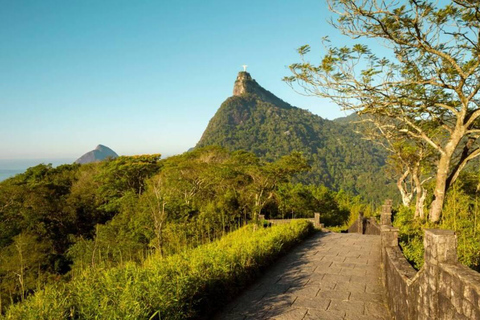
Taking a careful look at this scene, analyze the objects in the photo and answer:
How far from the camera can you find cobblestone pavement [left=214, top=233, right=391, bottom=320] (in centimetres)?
388

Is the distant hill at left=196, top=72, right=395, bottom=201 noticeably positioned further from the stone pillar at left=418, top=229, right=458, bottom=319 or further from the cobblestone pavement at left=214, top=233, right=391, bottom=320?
the stone pillar at left=418, top=229, right=458, bottom=319

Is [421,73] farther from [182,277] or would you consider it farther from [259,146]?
[259,146]

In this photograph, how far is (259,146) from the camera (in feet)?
297

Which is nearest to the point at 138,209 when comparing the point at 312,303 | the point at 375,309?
the point at 312,303

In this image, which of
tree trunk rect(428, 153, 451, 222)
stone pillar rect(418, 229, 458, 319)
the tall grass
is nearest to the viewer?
stone pillar rect(418, 229, 458, 319)

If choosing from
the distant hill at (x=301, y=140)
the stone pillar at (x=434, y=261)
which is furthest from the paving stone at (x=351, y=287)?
the distant hill at (x=301, y=140)

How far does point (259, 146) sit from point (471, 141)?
265 ft

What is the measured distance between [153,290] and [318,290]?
254cm

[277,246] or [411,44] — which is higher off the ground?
[411,44]

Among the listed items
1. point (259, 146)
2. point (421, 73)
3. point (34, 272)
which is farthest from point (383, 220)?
point (259, 146)

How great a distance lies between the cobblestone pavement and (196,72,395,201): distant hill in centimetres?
5812

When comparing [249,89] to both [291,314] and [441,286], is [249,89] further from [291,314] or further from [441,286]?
[441,286]

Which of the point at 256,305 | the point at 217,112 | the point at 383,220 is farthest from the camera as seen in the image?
the point at 217,112

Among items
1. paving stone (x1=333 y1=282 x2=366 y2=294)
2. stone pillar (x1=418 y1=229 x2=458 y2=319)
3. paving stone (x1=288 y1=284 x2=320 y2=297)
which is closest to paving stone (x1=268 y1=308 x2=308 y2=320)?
paving stone (x1=288 y1=284 x2=320 y2=297)
